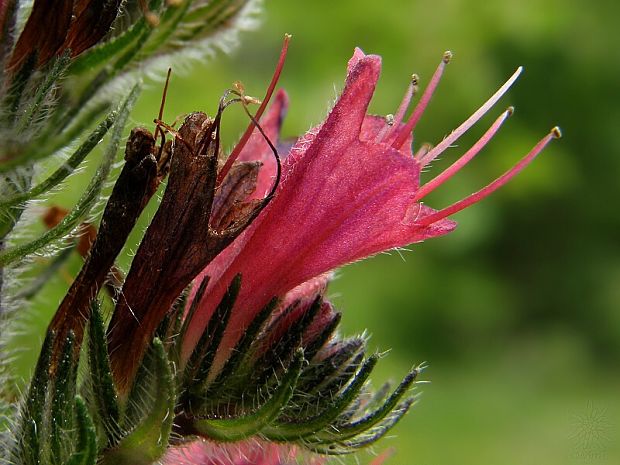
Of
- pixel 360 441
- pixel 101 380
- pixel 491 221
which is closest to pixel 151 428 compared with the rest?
pixel 101 380

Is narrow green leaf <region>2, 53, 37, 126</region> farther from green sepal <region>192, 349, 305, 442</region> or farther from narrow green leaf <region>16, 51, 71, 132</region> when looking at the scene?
green sepal <region>192, 349, 305, 442</region>

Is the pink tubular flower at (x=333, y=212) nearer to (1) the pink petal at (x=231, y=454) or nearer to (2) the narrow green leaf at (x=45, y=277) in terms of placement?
(1) the pink petal at (x=231, y=454)

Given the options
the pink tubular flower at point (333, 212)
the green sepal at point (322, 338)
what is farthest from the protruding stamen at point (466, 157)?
the green sepal at point (322, 338)

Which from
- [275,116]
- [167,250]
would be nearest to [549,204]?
[275,116]

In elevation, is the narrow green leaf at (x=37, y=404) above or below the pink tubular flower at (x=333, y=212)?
below

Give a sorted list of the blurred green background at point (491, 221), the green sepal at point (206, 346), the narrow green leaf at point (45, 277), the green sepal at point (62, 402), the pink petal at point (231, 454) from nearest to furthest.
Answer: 1. the green sepal at point (62, 402)
2. the green sepal at point (206, 346)
3. the pink petal at point (231, 454)
4. the narrow green leaf at point (45, 277)
5. the blurred green background at point (491, 221)
